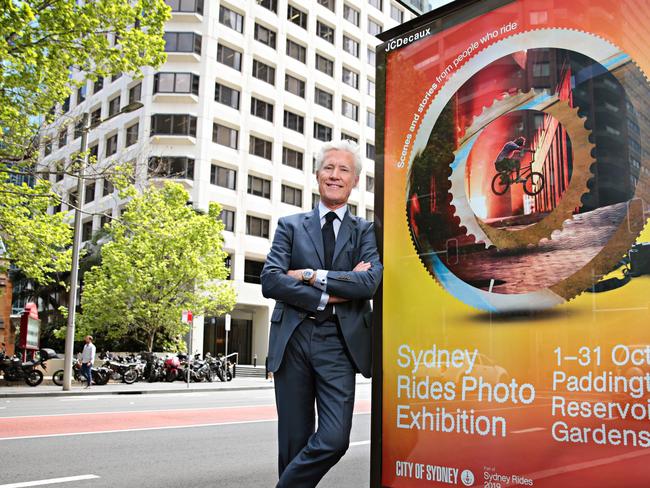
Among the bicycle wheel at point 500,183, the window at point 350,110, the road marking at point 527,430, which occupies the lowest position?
the road marking at point 527,430

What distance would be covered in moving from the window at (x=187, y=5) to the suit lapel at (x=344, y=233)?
41.3 m

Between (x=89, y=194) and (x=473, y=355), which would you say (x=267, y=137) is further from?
(x=473, y=355)

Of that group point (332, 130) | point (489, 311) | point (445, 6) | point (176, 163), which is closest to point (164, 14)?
point (445, 6)

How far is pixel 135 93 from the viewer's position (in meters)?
43.2

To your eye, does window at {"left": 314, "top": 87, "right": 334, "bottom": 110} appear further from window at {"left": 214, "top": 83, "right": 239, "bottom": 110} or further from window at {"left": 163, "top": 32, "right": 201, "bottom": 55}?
window at {"left": 163, "top": 32, "right": 201, "bottom": 55}

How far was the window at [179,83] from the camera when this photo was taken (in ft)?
135

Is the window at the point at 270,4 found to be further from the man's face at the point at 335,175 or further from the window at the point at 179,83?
the man's face at the point at 335,175

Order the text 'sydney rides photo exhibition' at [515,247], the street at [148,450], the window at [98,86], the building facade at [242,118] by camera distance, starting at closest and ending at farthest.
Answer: the text 'sydney rides photo exhibition' at [515,247]
the street at [148,450]
the building facade at [242,118]
the window at [98,86]

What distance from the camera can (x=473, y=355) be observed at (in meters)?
3.29

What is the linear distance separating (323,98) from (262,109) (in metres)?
6.02

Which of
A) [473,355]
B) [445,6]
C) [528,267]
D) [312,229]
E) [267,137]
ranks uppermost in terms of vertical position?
[267,137]

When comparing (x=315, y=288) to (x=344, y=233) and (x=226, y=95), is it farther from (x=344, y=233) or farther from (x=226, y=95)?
(x=226, y=95)

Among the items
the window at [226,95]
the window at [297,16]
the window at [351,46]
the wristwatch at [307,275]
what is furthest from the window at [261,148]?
the wristwatch at [307,275]

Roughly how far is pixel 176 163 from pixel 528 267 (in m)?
38.7
